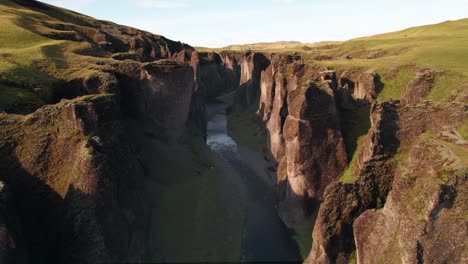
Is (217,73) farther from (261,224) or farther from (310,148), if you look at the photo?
(261,224)

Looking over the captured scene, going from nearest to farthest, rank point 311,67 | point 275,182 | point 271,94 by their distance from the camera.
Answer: point 275,182, point 311,67, point 271,94

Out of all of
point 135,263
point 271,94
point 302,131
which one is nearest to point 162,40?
point 271,94

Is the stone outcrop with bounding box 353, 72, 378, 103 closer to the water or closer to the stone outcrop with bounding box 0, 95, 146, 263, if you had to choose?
the water

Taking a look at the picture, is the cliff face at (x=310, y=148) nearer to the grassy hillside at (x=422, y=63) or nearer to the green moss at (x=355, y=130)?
the green moss at (x=355, y=130)

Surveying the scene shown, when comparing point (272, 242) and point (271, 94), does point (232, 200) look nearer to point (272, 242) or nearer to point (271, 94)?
point (272, 242)

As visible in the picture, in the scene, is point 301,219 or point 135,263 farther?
point 301,219

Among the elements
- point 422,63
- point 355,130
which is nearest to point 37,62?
point 355,130
